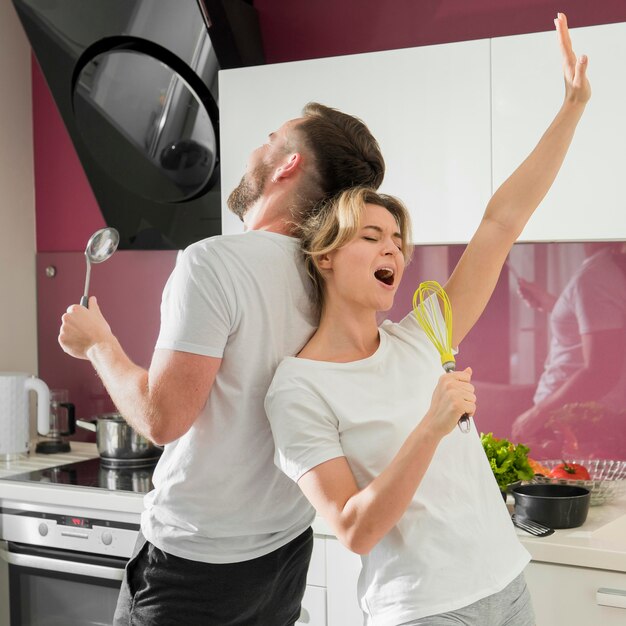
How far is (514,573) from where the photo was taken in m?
1.21

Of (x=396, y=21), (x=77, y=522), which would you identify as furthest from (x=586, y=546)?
(x=396, y=21)

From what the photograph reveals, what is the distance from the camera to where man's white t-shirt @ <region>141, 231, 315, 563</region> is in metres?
1.25

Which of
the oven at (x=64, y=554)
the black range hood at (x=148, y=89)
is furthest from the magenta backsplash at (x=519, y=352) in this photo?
the oven at (x=64, y=554)

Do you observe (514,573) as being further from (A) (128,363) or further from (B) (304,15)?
(B) (304,15)

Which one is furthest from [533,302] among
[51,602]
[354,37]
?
[51,602]

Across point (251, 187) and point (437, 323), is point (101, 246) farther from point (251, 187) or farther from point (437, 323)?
point (437, 323)

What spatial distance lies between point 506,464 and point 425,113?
81 centimetres

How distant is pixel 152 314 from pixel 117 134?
0.73 metres

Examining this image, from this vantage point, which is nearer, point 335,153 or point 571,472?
point 335,153

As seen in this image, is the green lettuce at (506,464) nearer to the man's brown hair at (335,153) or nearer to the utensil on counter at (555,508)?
the utensil on counter at (555,508)

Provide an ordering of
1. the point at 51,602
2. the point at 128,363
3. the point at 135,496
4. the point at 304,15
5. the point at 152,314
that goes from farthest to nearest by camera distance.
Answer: the point at 152,314 → the point at 304,15 → the point at 51,602 → the point at 135,496 → the point at 128,363

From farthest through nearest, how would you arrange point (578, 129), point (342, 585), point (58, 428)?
point (58, 428) < point (342, 585) < point (578, 129)

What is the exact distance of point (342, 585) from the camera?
2.01 m

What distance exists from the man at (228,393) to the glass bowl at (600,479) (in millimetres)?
866
